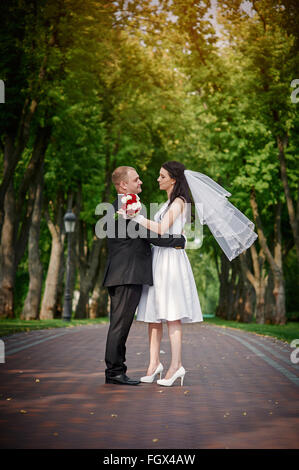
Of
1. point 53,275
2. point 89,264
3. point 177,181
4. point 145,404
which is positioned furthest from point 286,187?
point 145,404

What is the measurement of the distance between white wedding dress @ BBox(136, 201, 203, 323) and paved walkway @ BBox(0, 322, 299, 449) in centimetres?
83

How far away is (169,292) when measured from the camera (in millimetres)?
8672

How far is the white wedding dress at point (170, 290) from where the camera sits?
8.66m

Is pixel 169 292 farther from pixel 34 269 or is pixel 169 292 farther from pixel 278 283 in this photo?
pixel 278 283

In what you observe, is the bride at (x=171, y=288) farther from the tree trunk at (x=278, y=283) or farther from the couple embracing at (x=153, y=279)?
the tree trunk at (x=278, y=283)

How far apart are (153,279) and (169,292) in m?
0.25

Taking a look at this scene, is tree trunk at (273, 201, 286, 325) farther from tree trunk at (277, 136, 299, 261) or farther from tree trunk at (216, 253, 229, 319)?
tree trunk at (216, 253, 229, 319)

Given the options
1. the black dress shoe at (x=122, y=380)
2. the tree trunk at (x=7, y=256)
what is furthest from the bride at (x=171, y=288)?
the tree trunk at (x=7, y=256)

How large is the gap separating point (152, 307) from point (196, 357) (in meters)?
4.01

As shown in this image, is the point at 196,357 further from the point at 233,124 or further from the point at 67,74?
the point at 233,124

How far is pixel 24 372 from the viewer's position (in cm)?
966

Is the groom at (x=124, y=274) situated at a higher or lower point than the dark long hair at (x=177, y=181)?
lower

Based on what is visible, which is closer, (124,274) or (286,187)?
(124,274)
